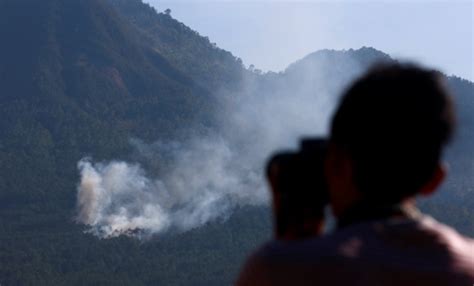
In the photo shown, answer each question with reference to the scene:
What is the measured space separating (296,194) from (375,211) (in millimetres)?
245

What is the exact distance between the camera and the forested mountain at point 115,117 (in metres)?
40.0

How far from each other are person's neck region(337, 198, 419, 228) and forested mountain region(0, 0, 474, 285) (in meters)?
30.6

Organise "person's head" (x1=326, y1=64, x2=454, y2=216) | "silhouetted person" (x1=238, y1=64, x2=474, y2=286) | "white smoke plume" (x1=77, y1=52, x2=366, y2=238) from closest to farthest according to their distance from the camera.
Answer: "silhouetted person" (x1=238, y1=64, x2=474, y2=286) < "person's head" (x1=326, y1=64, x2=454, y2=216) < "white smoke plume" (x1=77, y1=52, x2=366, y2=238)

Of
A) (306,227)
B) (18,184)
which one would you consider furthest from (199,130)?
(306,227)

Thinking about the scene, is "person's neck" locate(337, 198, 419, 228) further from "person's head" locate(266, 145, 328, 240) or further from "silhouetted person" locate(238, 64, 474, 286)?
"person's head" locate(266, 145, 328, 240)

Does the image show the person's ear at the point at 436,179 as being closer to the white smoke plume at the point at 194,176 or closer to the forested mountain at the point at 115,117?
the forested mountain at the point at 115,117

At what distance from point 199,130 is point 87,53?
11.2 m

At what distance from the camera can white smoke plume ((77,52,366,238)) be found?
1984 inches

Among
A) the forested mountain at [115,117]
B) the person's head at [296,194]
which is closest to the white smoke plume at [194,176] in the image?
the forested mountain at [115,117]

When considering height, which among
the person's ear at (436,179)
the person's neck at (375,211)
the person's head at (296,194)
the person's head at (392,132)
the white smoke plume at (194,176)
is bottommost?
the person's neck at (375,211)

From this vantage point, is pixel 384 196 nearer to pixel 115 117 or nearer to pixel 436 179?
pixel 436 179

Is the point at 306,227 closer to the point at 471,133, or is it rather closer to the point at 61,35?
the point at 471,133

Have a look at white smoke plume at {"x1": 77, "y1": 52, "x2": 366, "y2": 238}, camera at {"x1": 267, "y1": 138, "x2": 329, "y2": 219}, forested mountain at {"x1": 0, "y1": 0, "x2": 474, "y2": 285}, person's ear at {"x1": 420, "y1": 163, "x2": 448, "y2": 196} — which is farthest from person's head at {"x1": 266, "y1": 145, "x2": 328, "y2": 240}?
white smoke plume at {"x1": 77, "y1": 52, "x2": 366, "y2": 238}

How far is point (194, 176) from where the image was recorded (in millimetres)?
58000
